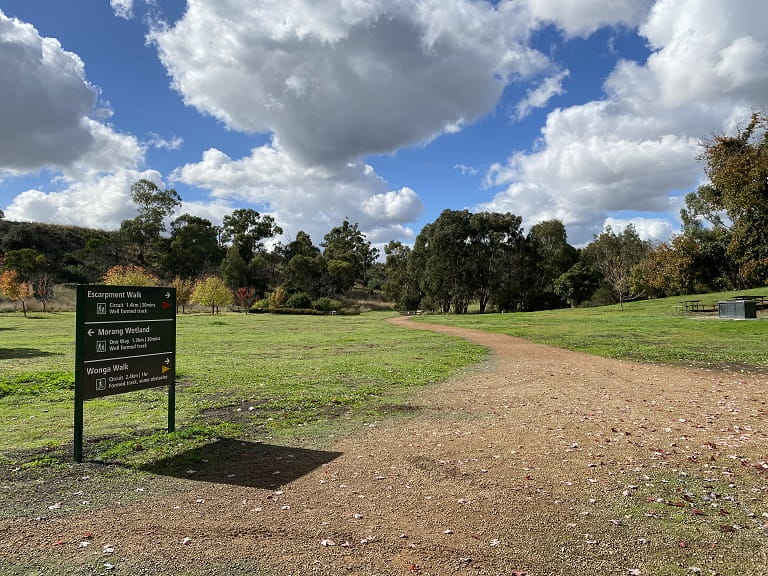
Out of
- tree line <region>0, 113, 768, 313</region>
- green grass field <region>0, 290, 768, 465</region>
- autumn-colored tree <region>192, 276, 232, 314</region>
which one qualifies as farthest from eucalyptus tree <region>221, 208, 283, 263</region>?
green grass field <region>0, 290, 768, 465</region>

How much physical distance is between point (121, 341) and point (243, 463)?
7.84 feet

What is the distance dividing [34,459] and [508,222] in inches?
2328

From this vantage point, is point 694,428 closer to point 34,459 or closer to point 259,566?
point 259,566

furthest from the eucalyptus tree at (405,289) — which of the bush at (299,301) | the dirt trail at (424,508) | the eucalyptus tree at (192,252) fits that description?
the dirt trail at (424,508)

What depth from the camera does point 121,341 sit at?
6629 mm

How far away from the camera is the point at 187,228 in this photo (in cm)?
9081

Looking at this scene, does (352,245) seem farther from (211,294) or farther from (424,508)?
(424,508)

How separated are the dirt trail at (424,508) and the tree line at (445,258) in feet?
73.7

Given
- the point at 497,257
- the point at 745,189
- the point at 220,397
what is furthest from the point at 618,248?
the point at 220,397

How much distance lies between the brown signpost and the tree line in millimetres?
26633

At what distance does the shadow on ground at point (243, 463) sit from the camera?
5547mm

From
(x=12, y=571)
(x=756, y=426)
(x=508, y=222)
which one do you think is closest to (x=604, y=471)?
(x=756, y=426)

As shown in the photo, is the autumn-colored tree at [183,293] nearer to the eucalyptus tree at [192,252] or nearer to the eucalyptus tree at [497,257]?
the eucalyptus tree at [192,252]

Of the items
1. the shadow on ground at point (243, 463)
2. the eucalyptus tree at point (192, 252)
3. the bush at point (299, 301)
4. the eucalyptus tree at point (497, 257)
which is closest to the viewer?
the shadow on ground at point (243, 463)
